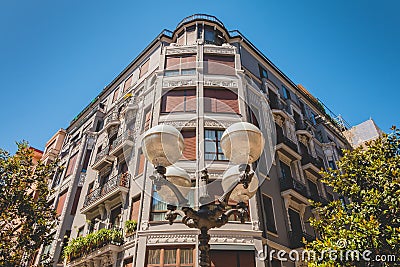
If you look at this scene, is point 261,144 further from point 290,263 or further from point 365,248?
point 290,263

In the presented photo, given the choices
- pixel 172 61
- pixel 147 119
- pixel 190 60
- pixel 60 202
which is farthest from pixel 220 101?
pixel 60 202

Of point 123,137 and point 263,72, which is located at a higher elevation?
point 263,72

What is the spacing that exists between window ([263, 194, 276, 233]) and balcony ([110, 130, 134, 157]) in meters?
7.32

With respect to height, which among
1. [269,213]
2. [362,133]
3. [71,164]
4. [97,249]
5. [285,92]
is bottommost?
[97,249]

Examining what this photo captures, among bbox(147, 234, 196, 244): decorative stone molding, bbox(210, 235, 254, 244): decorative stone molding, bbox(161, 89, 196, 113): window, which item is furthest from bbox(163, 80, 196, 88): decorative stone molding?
bbox(210, 235, 254, 244): decorative stone molding

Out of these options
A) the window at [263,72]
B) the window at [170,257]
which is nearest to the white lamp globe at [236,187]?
the window at [170,257]

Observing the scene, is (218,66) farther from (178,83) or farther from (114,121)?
(114,121)

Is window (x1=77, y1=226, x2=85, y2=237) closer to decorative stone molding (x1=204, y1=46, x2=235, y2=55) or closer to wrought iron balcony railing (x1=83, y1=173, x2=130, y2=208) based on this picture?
wrought iron balcony railing (x1=83, y1=173, x2=130, y2=208)

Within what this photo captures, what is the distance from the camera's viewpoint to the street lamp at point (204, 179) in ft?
14.6

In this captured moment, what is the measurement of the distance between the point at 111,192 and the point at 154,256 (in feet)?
16.0

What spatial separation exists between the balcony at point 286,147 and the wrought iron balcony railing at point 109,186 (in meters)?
8.60

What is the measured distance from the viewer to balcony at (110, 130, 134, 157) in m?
15.5

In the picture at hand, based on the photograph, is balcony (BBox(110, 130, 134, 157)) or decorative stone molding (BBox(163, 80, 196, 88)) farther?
decorative stone molding (BBox(163, 80, 196, 88))

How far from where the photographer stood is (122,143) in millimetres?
16438
